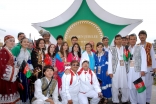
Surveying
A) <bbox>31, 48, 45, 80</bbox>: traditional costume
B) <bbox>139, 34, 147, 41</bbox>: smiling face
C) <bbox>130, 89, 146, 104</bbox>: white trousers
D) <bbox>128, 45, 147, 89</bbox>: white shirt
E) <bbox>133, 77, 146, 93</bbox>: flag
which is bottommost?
<bbox>130, 89, 146, 104</bbox>: white trousers

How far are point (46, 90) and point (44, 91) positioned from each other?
44 mm

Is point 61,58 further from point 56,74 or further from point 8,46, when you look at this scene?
point 8,46

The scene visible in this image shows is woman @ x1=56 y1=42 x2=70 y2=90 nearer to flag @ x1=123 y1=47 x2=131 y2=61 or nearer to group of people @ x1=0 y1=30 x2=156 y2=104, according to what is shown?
group of people @ x1=0 y1=30 x2=156 y2=104

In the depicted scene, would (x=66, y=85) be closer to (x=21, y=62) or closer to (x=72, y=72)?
(x=72, y=72)

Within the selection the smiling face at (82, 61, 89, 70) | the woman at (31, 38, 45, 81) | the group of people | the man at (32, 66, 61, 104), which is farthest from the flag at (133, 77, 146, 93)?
the woman at (31, 38, 45, 81)

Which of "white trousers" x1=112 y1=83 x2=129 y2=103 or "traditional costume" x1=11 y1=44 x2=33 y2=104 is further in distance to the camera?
"white trousers" x1=112 y1=83 x2=129 y2=103

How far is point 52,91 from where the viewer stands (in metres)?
3.71

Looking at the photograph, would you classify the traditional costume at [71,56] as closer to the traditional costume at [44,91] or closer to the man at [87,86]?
the man at [87,86]

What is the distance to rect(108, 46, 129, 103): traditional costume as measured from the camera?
441cm

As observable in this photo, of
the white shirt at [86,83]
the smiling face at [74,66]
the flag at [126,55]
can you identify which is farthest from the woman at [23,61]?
the flag at [126,55]

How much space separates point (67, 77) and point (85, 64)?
0.51 m

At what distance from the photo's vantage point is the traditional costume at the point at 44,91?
354cm

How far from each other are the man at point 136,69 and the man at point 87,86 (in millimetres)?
903

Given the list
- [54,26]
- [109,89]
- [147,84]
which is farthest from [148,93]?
[54,26]
